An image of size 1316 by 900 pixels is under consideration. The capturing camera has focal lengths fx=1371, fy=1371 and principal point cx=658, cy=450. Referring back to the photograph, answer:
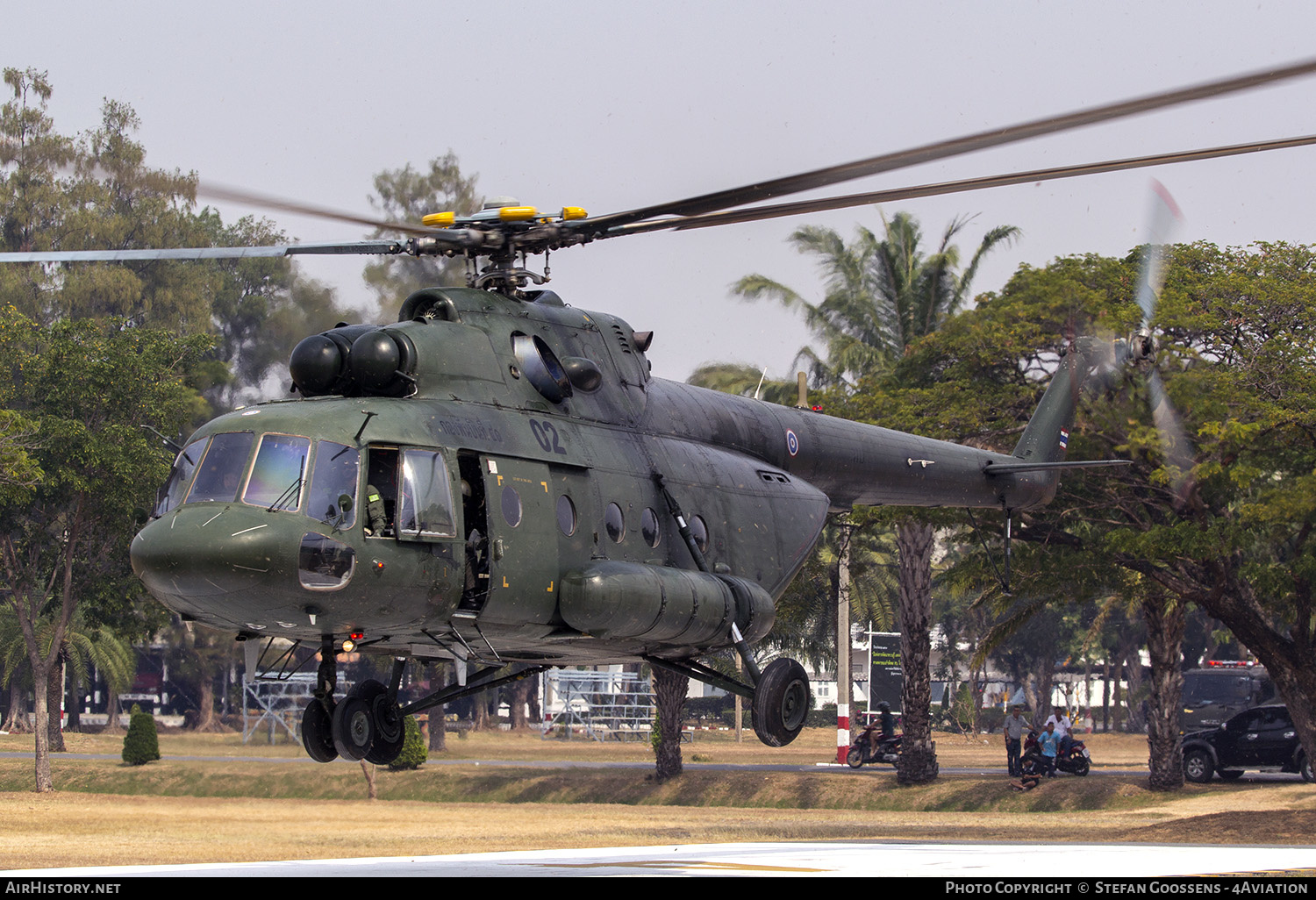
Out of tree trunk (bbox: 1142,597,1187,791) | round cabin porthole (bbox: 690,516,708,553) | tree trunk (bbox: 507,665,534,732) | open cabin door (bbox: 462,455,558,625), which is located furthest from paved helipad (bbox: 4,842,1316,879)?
tree trunk (bbox: 507,665,534,732)

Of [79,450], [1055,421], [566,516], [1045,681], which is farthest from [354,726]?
[1045,681]

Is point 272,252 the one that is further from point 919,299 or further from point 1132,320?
point 919,299

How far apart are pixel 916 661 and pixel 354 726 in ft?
70.8

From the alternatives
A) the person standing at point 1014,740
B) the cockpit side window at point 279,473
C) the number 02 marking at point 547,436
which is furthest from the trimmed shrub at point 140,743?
the cockpit side window at point 279,473

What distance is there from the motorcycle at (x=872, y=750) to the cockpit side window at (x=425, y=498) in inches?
1059

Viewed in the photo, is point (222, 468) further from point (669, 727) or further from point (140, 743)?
point (140, 743)

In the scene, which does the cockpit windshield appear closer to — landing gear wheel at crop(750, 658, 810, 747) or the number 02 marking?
the number 02 marking

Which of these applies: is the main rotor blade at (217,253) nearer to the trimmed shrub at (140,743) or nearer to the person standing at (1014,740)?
the person standing at (1014,740)

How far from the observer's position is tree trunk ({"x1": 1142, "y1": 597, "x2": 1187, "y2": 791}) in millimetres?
29953

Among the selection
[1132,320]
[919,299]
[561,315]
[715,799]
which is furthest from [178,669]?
[561,315]

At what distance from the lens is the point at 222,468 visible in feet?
34.9

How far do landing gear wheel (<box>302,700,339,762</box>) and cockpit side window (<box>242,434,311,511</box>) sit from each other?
7.99ft

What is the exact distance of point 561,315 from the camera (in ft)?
43.8

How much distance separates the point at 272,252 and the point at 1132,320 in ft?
53.9
